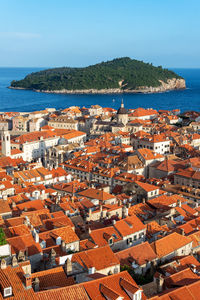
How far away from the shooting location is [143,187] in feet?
137

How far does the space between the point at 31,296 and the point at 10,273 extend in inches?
51.7

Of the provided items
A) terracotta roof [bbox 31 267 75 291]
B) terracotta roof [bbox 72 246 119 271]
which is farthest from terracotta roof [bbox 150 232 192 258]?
terracotta roof [bbox 31 267 75 291]

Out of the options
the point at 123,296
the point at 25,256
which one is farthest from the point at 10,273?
the point at 25,256

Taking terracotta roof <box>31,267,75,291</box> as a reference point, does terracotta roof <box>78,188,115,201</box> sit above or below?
below

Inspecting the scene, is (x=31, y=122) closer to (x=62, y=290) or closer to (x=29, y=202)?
(x=29, y=202)

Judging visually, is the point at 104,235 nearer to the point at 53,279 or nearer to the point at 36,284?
the point at 53,279

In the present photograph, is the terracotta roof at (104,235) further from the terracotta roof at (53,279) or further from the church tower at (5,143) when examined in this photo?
the church tower at (5,143)

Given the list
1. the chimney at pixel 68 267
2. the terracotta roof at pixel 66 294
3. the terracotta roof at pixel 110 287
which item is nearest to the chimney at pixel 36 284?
the terracotta roof at pixel 66 294

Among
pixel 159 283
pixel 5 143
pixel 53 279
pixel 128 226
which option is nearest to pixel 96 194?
pixel 128 226

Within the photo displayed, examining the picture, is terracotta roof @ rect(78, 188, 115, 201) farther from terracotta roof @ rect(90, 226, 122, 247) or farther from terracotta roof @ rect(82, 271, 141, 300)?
terracotta roof @ rect(82, 271, 141, 300)

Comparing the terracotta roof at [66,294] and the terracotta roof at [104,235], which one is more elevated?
the terracotta roof at [66,294]

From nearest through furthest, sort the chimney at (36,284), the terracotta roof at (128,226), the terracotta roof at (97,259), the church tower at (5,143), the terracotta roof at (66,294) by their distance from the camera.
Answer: the terracotta roof at (66,294)
the chimney at (36,284)
the terracotta roof at (97,259)
the terracotta roof at (128,226)
the church tower at (5,143)

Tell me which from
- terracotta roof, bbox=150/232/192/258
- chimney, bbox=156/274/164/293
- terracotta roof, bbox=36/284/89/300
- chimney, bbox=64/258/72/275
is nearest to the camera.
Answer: terracotta roof, bbox=36/284/89/300

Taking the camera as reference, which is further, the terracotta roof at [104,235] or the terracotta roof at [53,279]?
the terracotta roof at [104,235]
